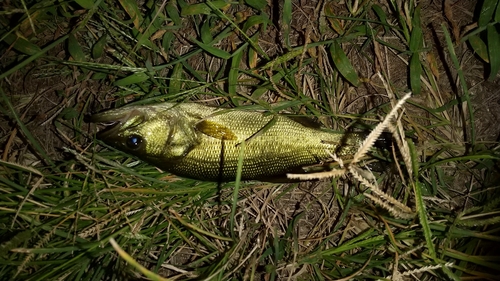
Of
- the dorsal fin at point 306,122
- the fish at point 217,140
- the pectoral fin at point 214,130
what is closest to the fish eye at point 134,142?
the fish at point 217,140

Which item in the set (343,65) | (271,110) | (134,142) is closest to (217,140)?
(271,110)

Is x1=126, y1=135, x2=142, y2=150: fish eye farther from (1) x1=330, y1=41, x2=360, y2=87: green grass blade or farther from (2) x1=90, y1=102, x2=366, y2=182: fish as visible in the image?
(1) x1=330, y1=41, x2=360, y2=87: green grass blade

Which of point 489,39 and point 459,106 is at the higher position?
point 489,39

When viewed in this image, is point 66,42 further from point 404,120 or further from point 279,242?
point 404,120

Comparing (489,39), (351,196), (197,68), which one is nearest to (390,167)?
(351,196)

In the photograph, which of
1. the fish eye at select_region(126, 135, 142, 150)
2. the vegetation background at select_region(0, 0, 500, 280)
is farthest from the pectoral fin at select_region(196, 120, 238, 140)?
the fish eye at select_region(126, 135, 142, 150)

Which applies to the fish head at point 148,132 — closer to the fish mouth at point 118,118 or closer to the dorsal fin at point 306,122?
the fish mouth at point 118,118

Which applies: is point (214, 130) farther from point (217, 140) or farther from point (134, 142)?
point (134, 142)
